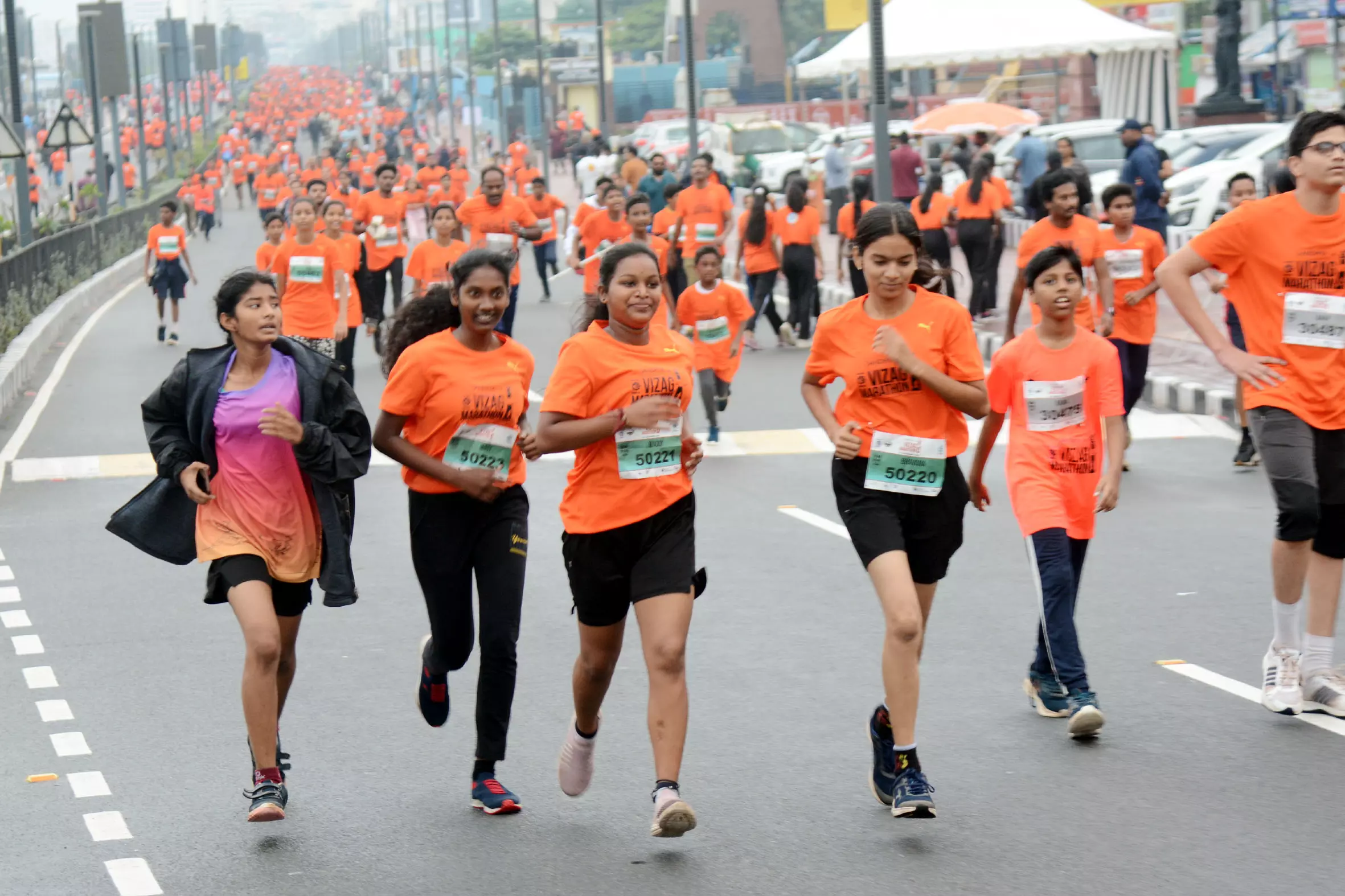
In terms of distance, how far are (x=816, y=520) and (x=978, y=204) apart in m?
9.88

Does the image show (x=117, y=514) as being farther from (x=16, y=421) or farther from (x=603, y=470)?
(x=16, y=421)

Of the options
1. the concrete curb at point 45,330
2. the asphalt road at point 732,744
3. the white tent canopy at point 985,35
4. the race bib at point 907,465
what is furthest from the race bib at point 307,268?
the white tent canopy at point 985,35

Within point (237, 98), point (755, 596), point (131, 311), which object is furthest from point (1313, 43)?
point (237, 98)

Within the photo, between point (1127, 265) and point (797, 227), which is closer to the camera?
point (1127, 265)

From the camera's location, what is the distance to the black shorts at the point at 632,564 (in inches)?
226

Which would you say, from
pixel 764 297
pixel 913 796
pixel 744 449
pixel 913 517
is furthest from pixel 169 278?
pixel 913 796

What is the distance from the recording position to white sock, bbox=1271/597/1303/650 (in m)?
7.00

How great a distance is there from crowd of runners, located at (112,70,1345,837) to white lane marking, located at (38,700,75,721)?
1650 mm

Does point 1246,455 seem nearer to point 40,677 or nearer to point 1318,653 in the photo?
point 1318,653

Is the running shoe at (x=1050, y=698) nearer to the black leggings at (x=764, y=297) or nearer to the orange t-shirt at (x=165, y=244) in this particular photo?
the black leggings at (x=764, y=297)

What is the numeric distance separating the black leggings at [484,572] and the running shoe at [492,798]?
8cm

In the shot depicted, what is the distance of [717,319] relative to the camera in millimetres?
14297

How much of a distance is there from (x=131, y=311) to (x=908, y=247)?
2428 cm

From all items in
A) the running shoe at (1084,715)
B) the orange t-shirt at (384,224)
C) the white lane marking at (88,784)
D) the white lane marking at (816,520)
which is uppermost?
the orange t-shirt at (384,224)
